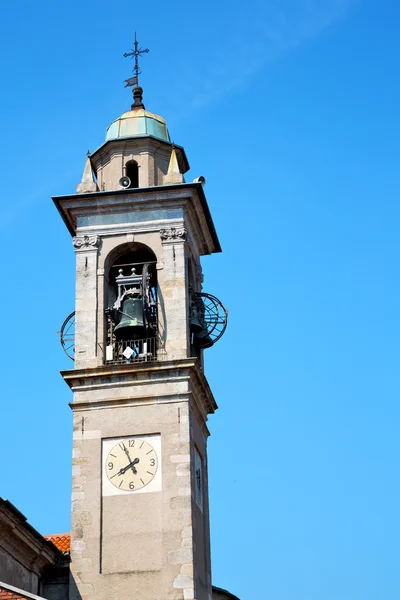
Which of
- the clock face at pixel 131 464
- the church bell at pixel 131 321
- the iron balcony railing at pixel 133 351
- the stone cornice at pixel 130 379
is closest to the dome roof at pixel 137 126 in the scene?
the church bell at pixel 131 321

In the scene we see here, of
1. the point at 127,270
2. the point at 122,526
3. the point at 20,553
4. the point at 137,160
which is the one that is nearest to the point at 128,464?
the point at 122,526

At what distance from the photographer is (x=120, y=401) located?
23.9m

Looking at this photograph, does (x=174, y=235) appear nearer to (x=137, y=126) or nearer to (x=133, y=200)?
(x=133, y=200)

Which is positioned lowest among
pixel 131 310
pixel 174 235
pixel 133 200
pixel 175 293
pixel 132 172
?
pixel 131 310

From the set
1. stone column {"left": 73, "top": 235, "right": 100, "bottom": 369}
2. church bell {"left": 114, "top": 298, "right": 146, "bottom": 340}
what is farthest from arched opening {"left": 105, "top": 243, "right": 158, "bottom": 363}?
stone column {"left": 73, "top": 235, "right": 100, "bottom": 369}

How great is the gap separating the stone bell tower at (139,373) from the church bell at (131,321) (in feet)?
0.08

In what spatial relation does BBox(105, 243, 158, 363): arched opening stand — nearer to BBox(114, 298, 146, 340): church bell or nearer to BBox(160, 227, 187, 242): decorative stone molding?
BBox(114, 298, 146, 340): church bell

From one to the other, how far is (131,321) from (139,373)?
112 centimetres

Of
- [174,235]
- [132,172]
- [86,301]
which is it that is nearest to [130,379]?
[86,301]

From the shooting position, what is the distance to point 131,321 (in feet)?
80.2

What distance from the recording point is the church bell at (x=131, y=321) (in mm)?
24453

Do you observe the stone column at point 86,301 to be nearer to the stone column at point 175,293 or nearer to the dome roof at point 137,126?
the stone column at point 175,293

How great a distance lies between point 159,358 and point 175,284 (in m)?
1.64

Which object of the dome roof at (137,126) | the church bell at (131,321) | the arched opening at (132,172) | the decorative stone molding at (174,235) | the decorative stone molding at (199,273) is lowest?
the church bell at (131,321)
